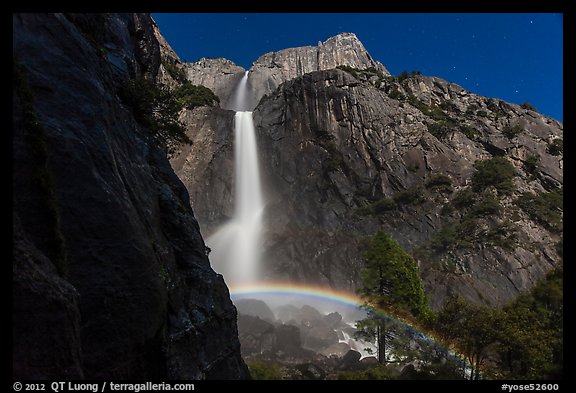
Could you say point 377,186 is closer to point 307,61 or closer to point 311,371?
point 311,371

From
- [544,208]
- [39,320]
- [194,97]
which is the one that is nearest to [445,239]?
[544,208]

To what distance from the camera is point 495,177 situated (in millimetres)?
62438

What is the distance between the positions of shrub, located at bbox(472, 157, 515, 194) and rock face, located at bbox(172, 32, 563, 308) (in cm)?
82

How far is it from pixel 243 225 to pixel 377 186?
24.2 metres

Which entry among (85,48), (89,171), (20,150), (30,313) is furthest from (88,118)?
(30,313)

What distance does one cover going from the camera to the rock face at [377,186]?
51875mm

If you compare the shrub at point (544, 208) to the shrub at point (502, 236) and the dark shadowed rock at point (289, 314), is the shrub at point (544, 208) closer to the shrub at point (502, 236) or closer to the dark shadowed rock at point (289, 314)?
the shrub at point (502, 236)

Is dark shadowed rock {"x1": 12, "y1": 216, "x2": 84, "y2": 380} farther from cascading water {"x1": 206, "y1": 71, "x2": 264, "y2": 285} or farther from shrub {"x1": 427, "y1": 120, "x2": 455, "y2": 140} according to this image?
shrub {"x1": 427, "y1": 120, "x2": 455, "y2": 140}

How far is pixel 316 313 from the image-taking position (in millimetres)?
48469

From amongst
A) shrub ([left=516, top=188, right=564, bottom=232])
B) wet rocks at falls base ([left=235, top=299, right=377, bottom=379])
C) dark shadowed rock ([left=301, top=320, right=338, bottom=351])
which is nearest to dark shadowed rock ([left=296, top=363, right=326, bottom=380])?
wet rocks at falls base ([left=235, top=299, right=377, bottom=379])

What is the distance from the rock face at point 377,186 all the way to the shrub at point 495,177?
2.69 ft

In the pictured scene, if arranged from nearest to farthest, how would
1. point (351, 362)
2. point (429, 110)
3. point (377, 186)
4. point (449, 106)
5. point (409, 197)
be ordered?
1. point (351, 362)
2. point (409, 197)
3. point (377, 186)
4. point (429, 110)
5. point (449, 106)
